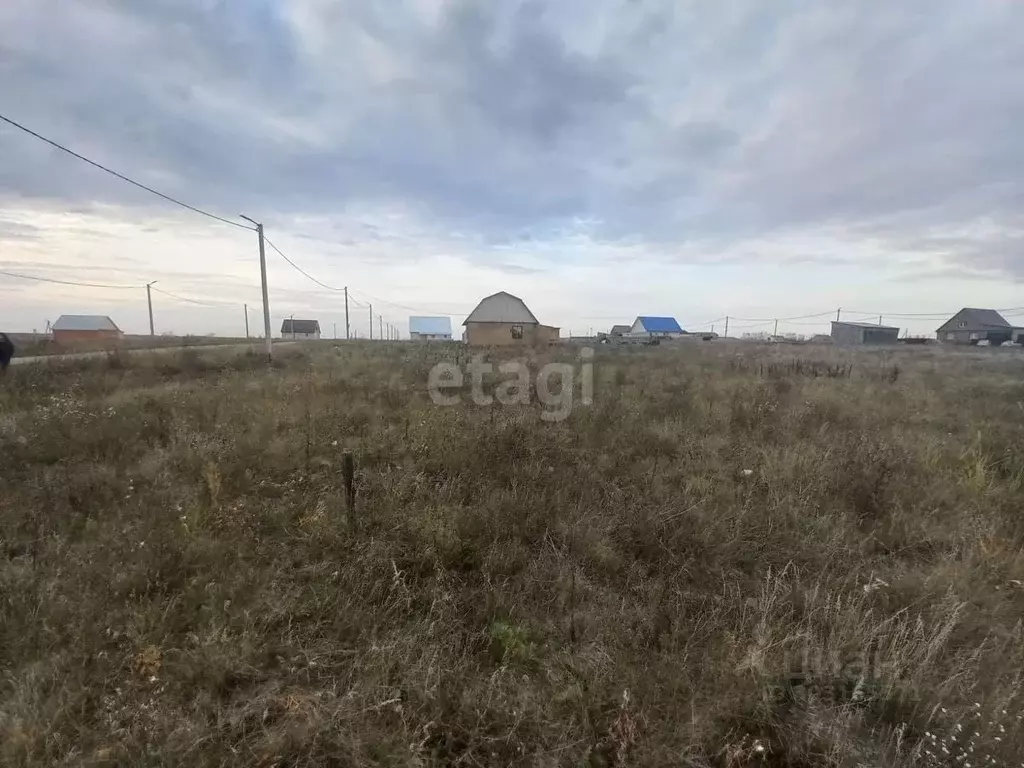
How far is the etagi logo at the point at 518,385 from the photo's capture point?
25.8ft

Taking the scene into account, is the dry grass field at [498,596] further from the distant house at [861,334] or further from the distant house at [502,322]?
the distant house at [861,334]

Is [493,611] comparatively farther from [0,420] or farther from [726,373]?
[726,373]

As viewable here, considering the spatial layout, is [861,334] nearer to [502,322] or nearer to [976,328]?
[976,328]

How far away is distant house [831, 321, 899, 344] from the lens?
5341cm

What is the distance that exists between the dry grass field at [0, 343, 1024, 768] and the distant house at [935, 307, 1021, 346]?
6458cm

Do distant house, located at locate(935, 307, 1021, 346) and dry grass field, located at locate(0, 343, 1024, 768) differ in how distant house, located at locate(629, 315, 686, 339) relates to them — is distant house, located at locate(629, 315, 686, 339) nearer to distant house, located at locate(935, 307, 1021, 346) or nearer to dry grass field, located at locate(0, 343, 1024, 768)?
distant house, located at locate(935, 307, 1021, 346)

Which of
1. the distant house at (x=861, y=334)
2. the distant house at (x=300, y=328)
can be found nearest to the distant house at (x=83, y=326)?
the distant house at (x=300, y=328)

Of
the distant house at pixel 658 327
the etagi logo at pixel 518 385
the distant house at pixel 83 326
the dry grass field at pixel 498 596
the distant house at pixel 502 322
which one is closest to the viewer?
the dry grass field at pixel 498 596

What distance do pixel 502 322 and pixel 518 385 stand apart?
27519 mm

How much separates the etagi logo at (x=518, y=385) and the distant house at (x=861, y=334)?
5214 cm

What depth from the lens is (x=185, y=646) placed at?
2.48 m

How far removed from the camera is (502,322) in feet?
121

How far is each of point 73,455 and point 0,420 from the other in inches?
71.7

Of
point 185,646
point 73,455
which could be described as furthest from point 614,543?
point 73,455
